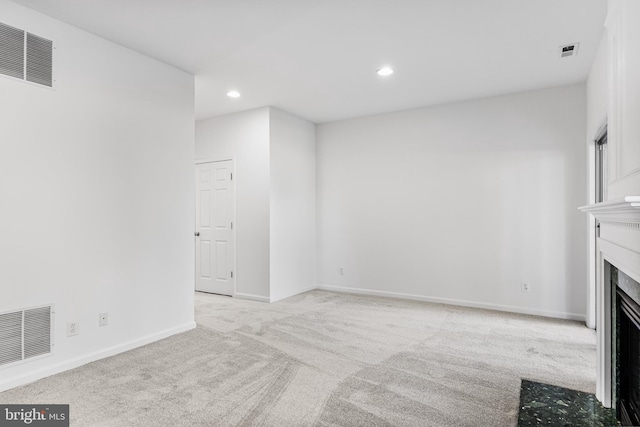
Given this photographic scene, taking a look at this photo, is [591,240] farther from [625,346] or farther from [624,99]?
[624,99]

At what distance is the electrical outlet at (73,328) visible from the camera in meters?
2.80

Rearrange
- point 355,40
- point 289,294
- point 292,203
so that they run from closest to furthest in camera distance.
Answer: point 355,40 < point 289,294 < point 292,203

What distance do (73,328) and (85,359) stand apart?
276 mm

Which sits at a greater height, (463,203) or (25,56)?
(25,56)

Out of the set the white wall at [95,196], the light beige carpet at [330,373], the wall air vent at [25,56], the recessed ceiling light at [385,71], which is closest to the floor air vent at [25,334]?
the white wall at [95,196]

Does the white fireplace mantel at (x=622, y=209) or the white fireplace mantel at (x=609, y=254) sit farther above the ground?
the white fireplace mantel at (x=622, y=209)

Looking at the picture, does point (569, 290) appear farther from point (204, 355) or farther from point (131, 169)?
point (131, 169)

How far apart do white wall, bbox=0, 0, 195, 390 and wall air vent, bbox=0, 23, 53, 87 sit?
6 cm

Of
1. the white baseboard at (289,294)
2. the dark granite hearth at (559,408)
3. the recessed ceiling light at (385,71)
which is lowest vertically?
the white baseboard at (289,294)

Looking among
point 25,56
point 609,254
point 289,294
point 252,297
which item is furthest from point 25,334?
point 609,254

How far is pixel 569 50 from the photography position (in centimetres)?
329

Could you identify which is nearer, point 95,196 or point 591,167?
point 95,196

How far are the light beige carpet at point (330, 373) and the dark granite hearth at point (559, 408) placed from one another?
12cm

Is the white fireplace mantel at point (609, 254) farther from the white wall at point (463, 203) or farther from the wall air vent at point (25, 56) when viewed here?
the wall air vent at point (25, 56)
